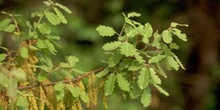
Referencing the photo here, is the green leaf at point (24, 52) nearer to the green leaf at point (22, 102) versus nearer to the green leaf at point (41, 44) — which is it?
the green leaf at point (41, 44)

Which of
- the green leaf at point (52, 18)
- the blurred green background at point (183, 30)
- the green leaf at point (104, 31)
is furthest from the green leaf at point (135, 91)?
the blurred green background at point (183, 30)

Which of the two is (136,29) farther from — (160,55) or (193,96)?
(193,96)

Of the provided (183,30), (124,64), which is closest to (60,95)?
(124,64)

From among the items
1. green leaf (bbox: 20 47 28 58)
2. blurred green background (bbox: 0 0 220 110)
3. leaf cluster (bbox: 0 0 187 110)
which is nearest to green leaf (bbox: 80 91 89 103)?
leaf cluster (bbox: 0 0 187 110)

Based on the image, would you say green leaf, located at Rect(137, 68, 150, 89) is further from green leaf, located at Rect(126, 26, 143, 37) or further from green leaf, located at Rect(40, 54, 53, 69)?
green leaf, located at Rect(40, 54, 53, 69)

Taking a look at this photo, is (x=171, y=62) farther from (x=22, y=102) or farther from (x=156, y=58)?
(x=22, y=102)

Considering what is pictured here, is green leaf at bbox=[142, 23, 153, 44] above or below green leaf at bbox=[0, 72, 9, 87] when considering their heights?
above
